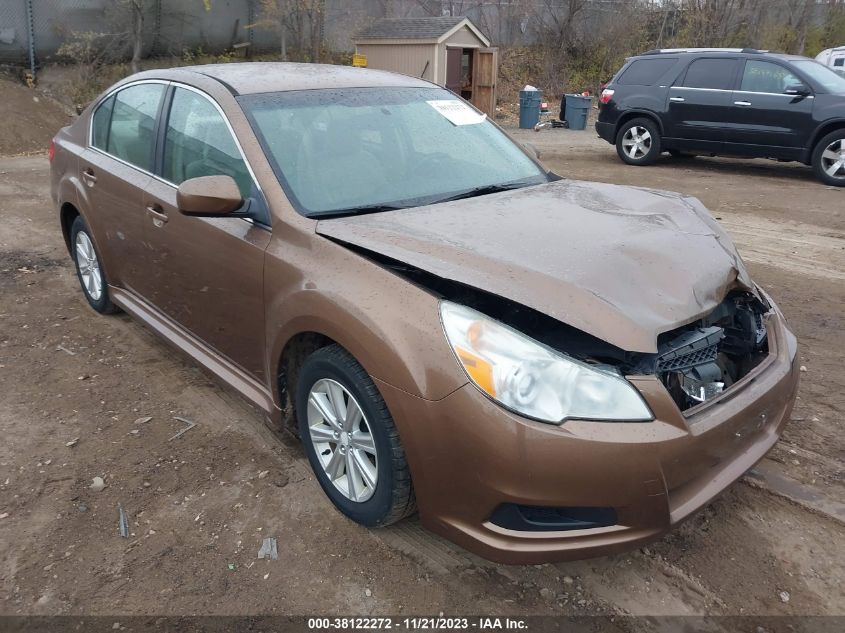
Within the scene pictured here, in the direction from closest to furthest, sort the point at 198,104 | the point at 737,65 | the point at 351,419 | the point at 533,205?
the point at 351,419, the point at 533,205, the point at 198,104, the point at 737,65

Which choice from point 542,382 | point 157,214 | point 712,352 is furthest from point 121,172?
point 712,352

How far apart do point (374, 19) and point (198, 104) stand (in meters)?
18.7

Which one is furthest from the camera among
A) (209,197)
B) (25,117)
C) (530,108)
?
(530,108)

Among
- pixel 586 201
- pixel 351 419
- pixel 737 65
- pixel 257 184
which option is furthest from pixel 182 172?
pixel 737 65

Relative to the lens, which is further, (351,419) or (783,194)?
(783,194)

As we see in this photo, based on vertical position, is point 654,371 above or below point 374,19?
below

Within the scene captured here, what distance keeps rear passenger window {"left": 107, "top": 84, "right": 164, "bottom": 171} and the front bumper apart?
7.79ft

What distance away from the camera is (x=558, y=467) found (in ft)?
6.91

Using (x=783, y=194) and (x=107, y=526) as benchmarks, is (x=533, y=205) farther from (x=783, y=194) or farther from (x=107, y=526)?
(x=783, y=194)

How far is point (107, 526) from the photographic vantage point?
283 cm

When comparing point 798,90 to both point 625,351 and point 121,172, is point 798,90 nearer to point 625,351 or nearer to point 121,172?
point 121,172

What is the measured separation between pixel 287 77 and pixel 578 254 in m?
1.88

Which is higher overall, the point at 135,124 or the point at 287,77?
the point at 287,77

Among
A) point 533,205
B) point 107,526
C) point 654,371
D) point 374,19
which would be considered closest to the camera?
point 654,371
